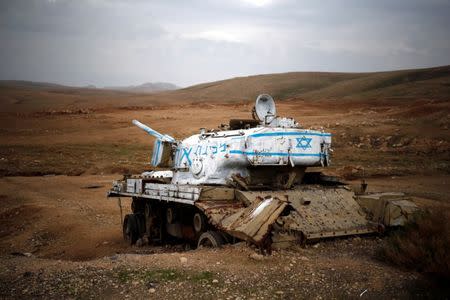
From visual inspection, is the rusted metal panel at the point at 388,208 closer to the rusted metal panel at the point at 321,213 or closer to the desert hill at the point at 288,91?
the rusted metal panel at the point at 321,213

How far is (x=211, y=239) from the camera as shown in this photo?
790 cm

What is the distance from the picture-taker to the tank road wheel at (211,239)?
7.82 m

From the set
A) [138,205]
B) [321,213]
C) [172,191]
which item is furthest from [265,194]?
[138,205]

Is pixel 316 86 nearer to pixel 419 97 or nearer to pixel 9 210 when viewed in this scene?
pixel 419 97

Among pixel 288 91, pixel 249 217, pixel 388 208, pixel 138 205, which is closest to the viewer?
pixel 249 217

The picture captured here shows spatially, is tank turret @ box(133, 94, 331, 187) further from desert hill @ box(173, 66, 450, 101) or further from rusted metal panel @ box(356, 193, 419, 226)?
desert hill @ box(173, 66, 450, 101)

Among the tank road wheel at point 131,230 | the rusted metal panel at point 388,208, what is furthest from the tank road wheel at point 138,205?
the rusted metal panel at point 388,208

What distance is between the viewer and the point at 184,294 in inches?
229

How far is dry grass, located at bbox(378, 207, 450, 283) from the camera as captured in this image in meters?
6.07

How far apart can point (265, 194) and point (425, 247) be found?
2.75 m

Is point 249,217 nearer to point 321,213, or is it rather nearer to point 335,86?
point 321,213

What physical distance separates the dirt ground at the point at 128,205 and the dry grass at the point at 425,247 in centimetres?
16

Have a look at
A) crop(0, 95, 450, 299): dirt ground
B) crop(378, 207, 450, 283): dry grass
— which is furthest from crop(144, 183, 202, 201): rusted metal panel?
crop(378, 207, 450, 283): dry grass

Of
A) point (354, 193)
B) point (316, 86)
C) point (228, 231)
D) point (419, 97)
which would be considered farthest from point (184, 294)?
point (316, 86)
